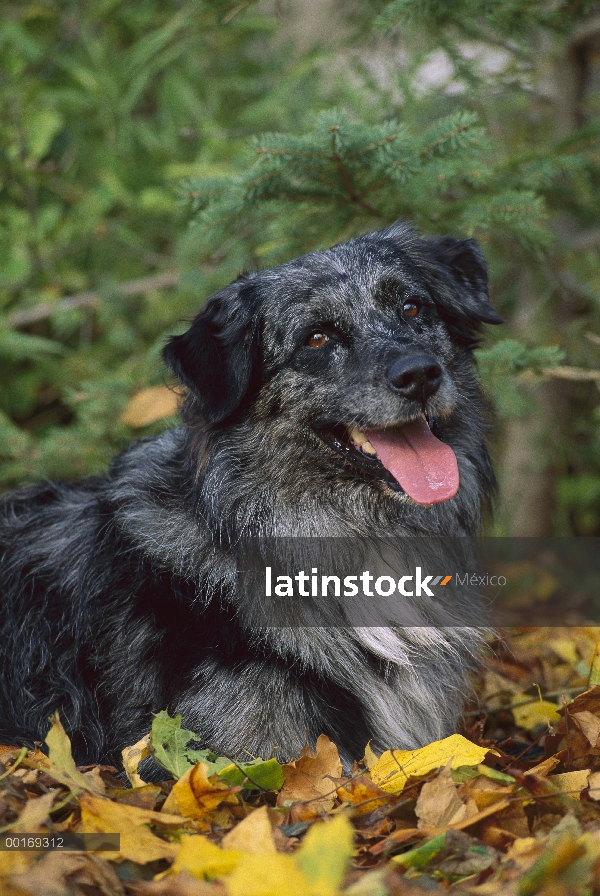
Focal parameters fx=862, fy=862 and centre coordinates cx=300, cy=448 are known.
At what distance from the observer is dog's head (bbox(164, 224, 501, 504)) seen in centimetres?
314

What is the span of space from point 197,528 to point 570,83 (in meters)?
3.92

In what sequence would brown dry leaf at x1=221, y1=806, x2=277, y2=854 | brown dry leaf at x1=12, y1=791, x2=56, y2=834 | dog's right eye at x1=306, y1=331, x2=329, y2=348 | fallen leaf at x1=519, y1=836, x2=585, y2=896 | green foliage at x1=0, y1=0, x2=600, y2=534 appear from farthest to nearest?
green foliage at x1=0, y1=0, x2=600, y2=534
dog's right eye at x1=306, y1=331, x2=329, y2=348
brown dry leaf at x1=12, y1=791, x2=56, y2=834
brown dry leaf at x1=221, y1=806, x2=277, y2=854
fallen leaf at x1=519, y1=836, x2=585, y2=896

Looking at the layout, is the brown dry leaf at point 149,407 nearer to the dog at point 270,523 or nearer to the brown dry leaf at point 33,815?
the dog at point 270,523

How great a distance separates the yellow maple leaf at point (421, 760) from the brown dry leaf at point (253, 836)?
610 mm

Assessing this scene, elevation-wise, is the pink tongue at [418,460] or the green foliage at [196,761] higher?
the pink tongue at [418,460]

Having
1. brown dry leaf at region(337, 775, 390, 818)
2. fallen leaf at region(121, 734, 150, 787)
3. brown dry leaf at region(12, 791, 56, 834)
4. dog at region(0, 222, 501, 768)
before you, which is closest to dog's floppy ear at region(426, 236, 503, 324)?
dog at region(0, 222, 501, 768)

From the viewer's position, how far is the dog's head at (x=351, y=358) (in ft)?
10.3

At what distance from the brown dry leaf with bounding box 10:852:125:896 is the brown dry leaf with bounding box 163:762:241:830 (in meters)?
0.33

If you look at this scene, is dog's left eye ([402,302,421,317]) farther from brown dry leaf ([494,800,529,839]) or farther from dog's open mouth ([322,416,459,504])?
brown dry leaf ([494,800,529,839])

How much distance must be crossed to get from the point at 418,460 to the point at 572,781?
3.97ft

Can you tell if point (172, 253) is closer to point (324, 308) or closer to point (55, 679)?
point (324, 308)

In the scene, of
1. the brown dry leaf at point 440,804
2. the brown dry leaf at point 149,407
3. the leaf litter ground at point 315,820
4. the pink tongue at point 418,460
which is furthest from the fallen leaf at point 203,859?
the brown dry leaf at point 149,407

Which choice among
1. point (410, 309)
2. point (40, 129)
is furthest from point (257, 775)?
point (40, 129)

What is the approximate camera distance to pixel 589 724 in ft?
9.33
